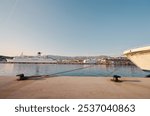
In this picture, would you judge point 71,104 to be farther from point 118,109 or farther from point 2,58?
point 2,58

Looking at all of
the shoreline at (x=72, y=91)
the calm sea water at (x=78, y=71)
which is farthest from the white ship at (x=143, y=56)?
the shoreline at (x=72, y=91)

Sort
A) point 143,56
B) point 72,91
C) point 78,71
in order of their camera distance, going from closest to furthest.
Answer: point 72,91
point 143,56
point 78,71

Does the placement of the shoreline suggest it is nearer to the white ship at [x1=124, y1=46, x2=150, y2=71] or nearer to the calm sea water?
the calm sea water

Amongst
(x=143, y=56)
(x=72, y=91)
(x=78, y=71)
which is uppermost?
(x=143, y=56)

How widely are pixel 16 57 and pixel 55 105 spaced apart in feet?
477

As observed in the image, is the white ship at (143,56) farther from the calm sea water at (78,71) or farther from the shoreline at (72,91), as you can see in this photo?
the shoreline at (72,91)

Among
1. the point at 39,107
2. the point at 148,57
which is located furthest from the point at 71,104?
the point at 148,57

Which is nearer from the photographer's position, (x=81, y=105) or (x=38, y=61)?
(x=81, y=105)

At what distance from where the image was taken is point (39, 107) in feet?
14.4

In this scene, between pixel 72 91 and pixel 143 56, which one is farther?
pixel 143 56

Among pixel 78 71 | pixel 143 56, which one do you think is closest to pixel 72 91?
pixel 143 56

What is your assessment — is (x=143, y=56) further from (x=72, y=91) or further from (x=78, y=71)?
(x=78, y=71)

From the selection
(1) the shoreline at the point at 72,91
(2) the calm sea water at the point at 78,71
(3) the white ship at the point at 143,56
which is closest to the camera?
(1) the shoreline at the point at 72,91

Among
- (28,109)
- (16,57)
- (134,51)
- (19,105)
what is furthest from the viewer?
(16,57)
